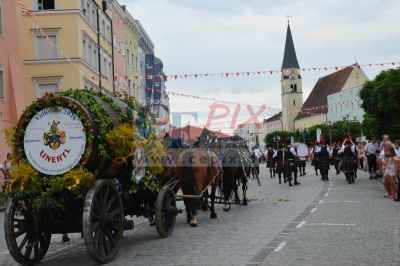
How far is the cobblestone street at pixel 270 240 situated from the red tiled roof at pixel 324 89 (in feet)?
323

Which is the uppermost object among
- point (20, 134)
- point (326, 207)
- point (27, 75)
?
point (27, 75)

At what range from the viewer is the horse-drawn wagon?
26.4 feet

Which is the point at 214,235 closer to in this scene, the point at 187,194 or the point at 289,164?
the point at 187,194

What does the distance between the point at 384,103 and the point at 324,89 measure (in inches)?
3877

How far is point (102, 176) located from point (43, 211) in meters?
1.03

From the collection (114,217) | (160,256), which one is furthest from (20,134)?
(160,256)

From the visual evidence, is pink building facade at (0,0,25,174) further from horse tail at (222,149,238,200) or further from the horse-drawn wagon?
the horse-drawn wagon

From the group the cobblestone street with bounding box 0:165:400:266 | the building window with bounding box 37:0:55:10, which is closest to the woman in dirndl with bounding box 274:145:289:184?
the cobblestone street with bounding box 0:165:400:266

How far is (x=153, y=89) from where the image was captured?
52719mm

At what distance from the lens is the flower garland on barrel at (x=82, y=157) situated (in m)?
8.05

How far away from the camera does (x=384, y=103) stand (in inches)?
986

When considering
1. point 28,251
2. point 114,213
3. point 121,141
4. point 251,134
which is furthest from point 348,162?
point 251,134

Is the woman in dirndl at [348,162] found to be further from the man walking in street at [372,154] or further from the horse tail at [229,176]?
the horse tail at [229,176]

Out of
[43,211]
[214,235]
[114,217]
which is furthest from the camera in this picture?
[214,235]
